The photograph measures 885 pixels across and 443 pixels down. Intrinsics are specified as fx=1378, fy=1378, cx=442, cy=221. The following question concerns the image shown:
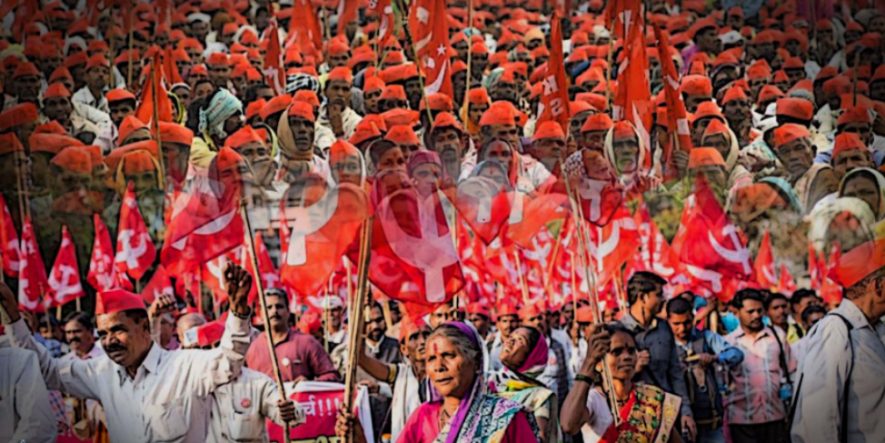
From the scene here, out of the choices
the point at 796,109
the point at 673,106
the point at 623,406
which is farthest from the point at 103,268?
the point at 796,109

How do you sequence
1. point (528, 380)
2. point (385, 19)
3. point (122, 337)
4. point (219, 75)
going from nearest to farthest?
point (528, 380), point (122, 337), point (385, 19), point (219, 75)

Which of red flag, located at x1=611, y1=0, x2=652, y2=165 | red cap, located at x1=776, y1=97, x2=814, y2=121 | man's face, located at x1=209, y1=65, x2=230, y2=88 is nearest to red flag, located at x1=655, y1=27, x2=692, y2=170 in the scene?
red flag, located at x1=611, y1=0, x2=652, y2=165

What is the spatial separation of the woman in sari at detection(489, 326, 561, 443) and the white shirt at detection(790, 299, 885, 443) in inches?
56.1

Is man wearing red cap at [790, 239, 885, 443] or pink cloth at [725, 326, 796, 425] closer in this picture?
man wearing red cap at [790, 239, 885, 443]

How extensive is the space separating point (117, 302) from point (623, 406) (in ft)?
7.40

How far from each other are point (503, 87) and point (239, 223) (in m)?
4.42

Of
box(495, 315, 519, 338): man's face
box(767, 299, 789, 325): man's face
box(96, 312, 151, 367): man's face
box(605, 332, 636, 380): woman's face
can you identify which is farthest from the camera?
box(767, 299, 789, 325): man's face

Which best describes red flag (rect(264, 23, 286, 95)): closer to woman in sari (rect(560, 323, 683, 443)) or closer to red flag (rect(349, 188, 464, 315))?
red flag (rect(349, 188, 464, 315))

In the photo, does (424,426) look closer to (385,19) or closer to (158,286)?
(158,286)

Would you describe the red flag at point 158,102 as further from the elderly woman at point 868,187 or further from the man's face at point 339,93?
the elderly woman at point 868,187

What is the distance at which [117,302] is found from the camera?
5820 millimetres

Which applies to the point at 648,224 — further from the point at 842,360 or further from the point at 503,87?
the point at 842,360

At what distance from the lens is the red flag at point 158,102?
10.0 m

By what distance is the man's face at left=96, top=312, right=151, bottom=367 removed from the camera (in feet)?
19.0
